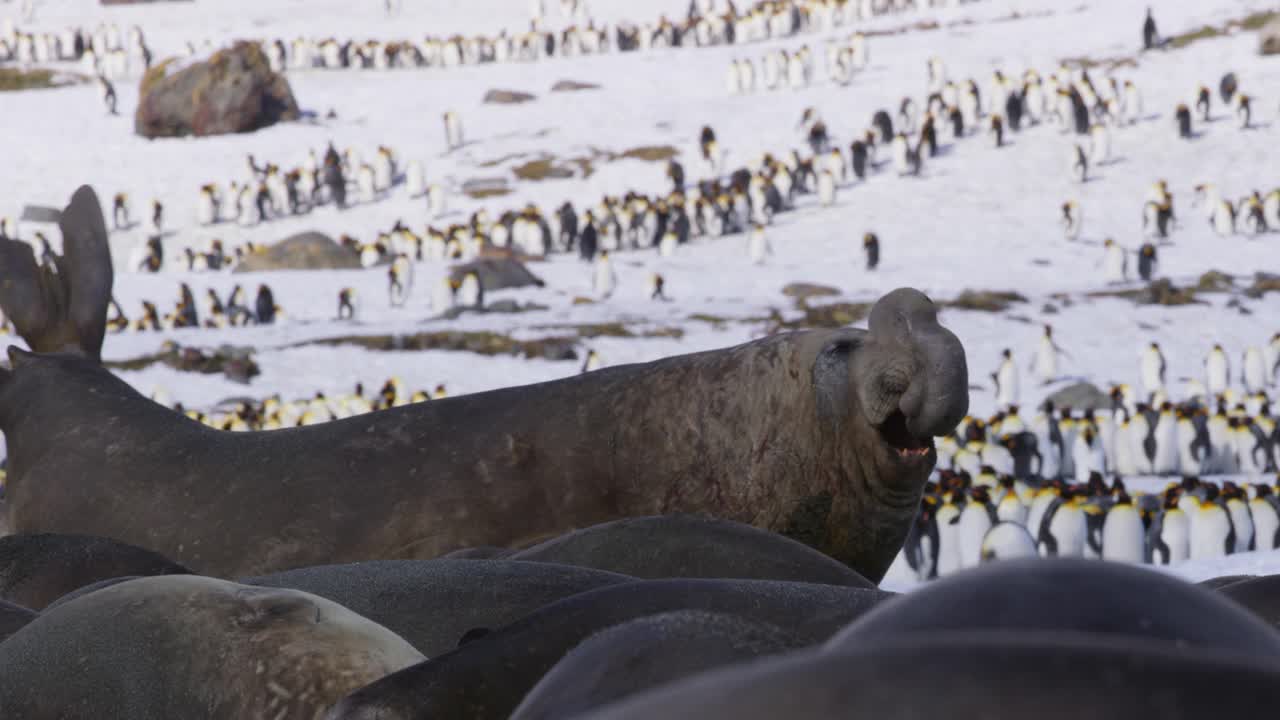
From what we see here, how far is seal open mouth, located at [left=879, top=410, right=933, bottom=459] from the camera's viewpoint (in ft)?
13.0

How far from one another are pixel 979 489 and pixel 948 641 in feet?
35.8

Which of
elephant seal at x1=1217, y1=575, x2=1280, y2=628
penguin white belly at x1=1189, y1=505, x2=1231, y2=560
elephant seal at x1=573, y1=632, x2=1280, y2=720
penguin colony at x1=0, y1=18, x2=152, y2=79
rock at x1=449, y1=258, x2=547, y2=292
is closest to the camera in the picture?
elephant seal at x1=573, y1=632, x2=1280, y2=720

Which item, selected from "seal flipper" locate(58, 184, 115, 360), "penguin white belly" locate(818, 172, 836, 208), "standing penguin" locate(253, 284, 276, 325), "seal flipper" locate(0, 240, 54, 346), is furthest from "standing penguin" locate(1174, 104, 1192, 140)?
"seal flipper" locate(0, 240, 54, 346)

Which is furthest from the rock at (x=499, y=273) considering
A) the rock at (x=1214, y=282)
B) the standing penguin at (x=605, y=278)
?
the rock at (x=1214, y=282)

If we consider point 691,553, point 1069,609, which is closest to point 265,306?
point 691,553

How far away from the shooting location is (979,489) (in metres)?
11.4

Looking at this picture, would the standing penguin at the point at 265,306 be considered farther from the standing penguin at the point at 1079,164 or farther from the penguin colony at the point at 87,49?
the penguin colony at the point at 87,49

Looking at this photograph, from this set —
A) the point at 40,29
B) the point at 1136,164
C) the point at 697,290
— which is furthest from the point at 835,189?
the point at 40,29

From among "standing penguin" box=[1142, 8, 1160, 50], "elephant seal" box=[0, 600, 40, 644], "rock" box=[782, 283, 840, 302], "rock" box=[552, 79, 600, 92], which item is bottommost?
"rock" box=[782, 283, 840, 302]

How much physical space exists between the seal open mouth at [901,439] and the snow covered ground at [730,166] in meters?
4.82

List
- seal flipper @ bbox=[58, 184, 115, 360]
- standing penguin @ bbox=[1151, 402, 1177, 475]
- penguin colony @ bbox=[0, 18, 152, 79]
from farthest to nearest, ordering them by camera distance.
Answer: penguin colony @ bbox=[0, 18, 152, 79]
standing penguin @ bbox=[1151, 402, 1177, 475]
seal flipper @ bbox=[58, 184, 115, 360]

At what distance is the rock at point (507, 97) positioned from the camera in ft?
128

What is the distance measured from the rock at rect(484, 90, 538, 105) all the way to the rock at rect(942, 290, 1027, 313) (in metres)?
20.2

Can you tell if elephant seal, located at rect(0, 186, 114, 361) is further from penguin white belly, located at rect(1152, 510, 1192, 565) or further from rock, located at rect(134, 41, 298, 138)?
rock, located at rect(134, 41, 298, 138)
